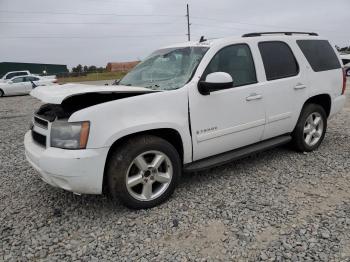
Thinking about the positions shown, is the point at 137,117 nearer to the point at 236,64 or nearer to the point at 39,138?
the point at 39,138

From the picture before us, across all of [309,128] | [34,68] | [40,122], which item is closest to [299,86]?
[309,128]

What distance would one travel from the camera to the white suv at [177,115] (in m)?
3.28

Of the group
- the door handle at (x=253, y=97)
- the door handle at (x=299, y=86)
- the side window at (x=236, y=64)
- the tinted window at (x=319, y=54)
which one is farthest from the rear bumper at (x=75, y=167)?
the tinted window at (x=319, y=54)

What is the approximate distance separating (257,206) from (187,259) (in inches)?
45.1

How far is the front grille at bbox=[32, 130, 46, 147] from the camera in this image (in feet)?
11.8

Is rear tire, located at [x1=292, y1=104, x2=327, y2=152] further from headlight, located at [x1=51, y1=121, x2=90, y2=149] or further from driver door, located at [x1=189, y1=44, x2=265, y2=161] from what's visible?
headlight, located at [x1=51, y1=121, x2=90, y2=149]

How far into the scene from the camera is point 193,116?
380 cm

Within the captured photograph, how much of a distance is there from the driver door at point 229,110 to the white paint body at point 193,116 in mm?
11

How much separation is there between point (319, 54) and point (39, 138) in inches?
165

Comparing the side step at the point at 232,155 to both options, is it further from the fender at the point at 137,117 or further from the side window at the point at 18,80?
the side window at the point at 18,80

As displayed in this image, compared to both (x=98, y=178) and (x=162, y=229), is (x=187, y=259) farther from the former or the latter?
(x=98, y=178)

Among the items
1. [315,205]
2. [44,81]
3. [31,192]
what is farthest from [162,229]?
[44,81]

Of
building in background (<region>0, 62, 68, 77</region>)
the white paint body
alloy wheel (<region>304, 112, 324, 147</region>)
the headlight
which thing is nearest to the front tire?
the white paint body

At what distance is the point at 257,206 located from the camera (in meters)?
3.64
